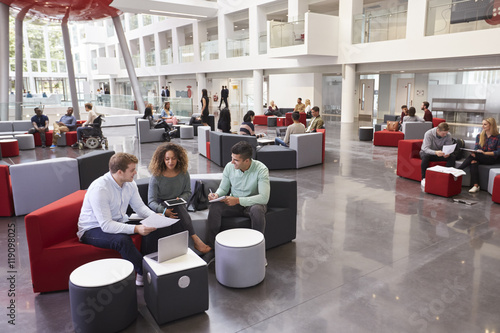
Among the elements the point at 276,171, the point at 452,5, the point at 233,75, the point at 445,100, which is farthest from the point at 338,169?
the point at 233,75

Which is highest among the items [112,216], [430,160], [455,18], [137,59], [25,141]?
[137,59]

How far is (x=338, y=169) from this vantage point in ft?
29.8

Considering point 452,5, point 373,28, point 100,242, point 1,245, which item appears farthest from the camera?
point 373,28

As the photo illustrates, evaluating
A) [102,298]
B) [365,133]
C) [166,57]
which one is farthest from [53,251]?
[166,57]

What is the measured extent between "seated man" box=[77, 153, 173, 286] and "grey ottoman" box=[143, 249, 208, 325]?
342 mm

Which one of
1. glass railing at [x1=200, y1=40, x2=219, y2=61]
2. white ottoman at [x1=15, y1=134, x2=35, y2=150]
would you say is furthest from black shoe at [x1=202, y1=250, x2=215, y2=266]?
glass railing at [x1=200, y1=40, x2=219, y2=61]

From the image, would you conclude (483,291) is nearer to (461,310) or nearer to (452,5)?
(461,310)

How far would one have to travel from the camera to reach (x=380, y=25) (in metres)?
17.2

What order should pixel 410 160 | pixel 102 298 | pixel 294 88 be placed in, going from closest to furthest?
pixel 102 298 → pixel 410 160 → pixel 294 88

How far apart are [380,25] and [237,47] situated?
10.4 meters

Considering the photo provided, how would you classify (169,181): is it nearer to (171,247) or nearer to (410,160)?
(171,247)

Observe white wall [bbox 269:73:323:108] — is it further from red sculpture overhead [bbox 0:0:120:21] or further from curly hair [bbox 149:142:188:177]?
curly hair [bbox 149:142:188:177]

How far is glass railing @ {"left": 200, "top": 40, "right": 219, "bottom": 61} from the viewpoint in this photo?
2667cm

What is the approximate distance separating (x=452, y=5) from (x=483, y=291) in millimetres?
13765
